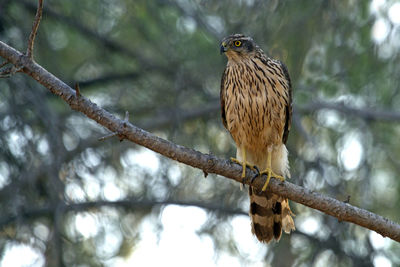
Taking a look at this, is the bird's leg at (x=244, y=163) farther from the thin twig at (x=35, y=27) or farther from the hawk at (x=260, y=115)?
the thin twig at (x=35, y=27)

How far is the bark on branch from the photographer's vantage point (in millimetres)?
3777

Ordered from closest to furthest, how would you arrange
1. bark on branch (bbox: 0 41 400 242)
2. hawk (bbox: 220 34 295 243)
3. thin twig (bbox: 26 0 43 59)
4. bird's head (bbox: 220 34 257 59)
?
1. thin twig (bbox: 26 0 43 59)
2. bark on branch (bbox: 0 41 400 242)
3. hawk (bbox: 220 34 295 243)
4. bird's head (bbox: 220 34 257 59)

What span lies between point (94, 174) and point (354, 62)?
145 inches

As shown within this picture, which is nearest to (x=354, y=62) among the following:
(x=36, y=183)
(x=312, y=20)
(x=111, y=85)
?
(x=312, y=20)

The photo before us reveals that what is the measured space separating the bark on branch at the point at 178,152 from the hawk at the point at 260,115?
801 millimetres

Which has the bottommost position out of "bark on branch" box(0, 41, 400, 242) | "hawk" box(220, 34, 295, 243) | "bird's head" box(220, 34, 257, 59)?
"bark on branch" box(0, 41, 400, 242)

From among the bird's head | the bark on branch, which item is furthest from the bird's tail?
the bird's head

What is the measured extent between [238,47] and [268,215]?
170 cm

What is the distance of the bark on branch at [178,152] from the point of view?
3.78 meters

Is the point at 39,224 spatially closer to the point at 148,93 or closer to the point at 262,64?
the point at 148,93

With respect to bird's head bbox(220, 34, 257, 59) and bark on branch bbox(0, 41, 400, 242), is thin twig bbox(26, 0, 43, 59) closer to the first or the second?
bark on branch bbox(0, 41, 400, 242)

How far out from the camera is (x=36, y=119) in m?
5.57

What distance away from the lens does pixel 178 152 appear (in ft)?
12.9

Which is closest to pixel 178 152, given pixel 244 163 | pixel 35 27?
pixel 244 163
